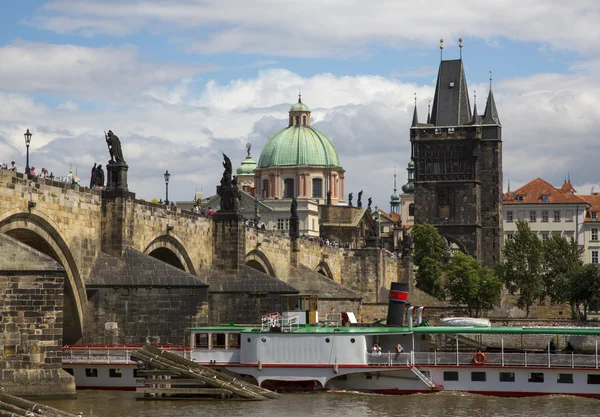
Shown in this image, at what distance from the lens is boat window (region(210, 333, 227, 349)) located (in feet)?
153

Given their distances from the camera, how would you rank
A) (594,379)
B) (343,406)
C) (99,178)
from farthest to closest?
(99,178), (594,379), (343,406)

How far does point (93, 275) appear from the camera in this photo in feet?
157

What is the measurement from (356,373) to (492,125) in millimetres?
105217

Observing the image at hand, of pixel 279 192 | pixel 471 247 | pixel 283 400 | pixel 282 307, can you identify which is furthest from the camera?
pixel 279 192

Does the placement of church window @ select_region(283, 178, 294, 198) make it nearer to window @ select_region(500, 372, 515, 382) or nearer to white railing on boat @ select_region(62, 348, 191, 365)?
white railing on boat @ select_region(62, 348, 191, 365)

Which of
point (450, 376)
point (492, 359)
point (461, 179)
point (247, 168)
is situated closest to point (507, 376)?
point (492, 359)

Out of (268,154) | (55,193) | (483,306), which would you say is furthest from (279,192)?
(55,193)

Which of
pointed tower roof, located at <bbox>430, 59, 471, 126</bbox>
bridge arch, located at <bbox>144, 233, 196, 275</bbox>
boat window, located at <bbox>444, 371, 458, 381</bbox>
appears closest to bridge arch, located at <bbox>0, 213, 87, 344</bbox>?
bridge arch, located at <bbox>144, 233, 196, 275</bbox>

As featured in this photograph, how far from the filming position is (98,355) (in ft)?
147

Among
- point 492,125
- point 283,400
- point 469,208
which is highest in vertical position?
point 492,125

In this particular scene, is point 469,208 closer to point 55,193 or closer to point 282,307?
point 282,307

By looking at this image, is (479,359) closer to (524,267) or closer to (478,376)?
(478,376)

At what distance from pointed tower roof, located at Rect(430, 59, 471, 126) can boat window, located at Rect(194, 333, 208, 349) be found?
103 metres

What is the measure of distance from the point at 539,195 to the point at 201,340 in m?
114
